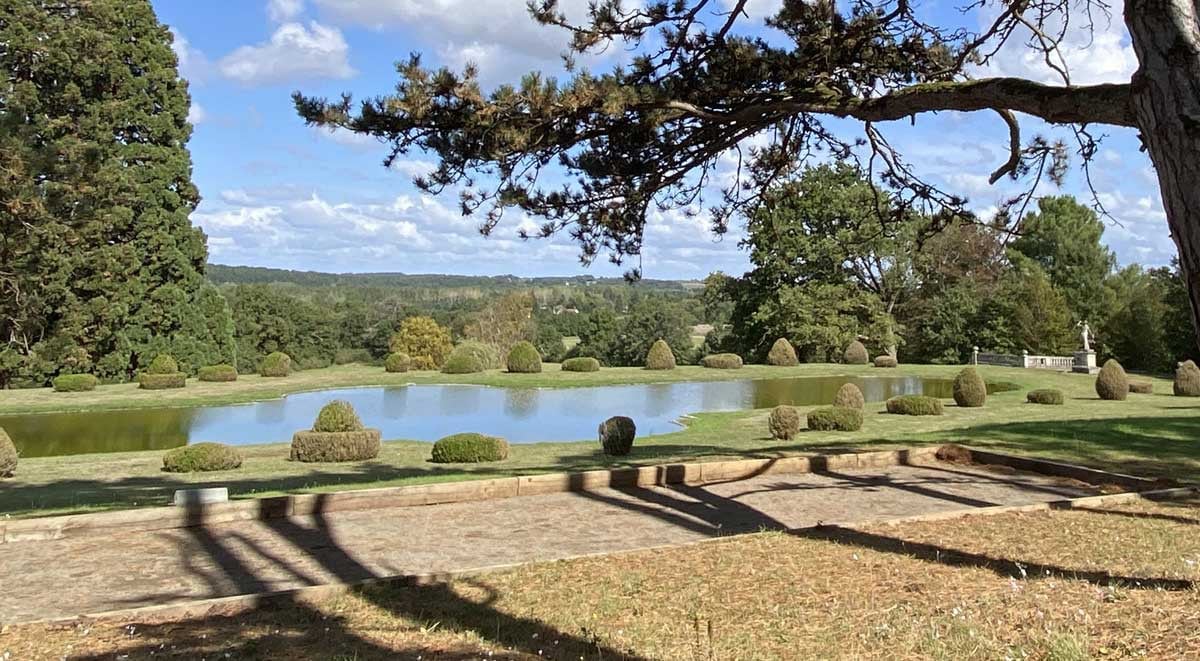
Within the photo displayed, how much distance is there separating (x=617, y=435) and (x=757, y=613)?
27.2 ft

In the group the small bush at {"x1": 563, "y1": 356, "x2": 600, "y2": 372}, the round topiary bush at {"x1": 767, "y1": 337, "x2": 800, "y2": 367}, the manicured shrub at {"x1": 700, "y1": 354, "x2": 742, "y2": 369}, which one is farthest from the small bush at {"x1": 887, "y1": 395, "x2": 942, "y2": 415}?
the round topiary bush at {"x1": 767, "y1": 337, "x2": 800, "y2": 367}

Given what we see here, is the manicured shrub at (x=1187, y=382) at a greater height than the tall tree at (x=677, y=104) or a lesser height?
lesser

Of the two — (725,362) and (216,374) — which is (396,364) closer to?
(216,374)

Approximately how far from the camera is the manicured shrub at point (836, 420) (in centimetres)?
1532

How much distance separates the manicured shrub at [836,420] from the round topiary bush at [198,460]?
33.4 ft

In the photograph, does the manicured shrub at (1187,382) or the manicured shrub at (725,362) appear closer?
the manicured shrub at (1187,382)

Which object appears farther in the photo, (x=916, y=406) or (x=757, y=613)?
(x=916, y=406)

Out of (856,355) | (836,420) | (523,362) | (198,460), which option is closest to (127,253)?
(523,362)

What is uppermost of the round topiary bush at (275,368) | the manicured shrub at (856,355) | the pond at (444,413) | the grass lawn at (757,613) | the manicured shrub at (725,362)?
the manicured shrub at (856,355)

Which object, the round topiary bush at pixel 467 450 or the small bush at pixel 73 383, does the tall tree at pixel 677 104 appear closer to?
the round topiary bush at pixel 467 450

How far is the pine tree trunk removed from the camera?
3.22 meters

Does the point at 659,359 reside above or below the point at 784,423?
above

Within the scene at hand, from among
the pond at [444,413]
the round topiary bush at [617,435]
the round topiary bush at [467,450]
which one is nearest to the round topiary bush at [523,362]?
the pond at [444,413]

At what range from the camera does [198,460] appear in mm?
11984
